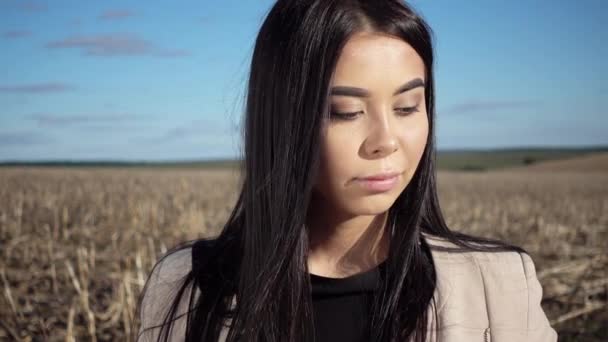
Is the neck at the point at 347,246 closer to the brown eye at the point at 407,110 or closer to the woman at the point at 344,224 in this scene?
the woman at the point at 344,224

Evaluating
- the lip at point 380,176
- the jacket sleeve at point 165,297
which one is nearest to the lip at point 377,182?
the lip at point 380,176

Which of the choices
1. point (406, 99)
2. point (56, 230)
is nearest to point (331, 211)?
point (406, 99)

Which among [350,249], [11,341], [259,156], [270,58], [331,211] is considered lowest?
[11,341]

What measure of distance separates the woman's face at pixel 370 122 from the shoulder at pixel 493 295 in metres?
0.36

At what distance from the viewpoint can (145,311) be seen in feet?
7.57

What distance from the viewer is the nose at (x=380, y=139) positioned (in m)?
1.92

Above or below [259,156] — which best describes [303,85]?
above

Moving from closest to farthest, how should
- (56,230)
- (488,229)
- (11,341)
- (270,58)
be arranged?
1. (270,58)
2. (11,341)
3. (56,230)
4. (488,229)

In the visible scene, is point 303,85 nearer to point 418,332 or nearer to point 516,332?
point 418,332

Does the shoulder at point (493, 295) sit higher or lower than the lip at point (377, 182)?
lower

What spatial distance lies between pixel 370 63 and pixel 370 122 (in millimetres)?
182

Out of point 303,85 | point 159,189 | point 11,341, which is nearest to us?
point 303,85

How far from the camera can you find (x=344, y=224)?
7.21 ft

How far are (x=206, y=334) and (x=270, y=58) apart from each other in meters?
0.97
